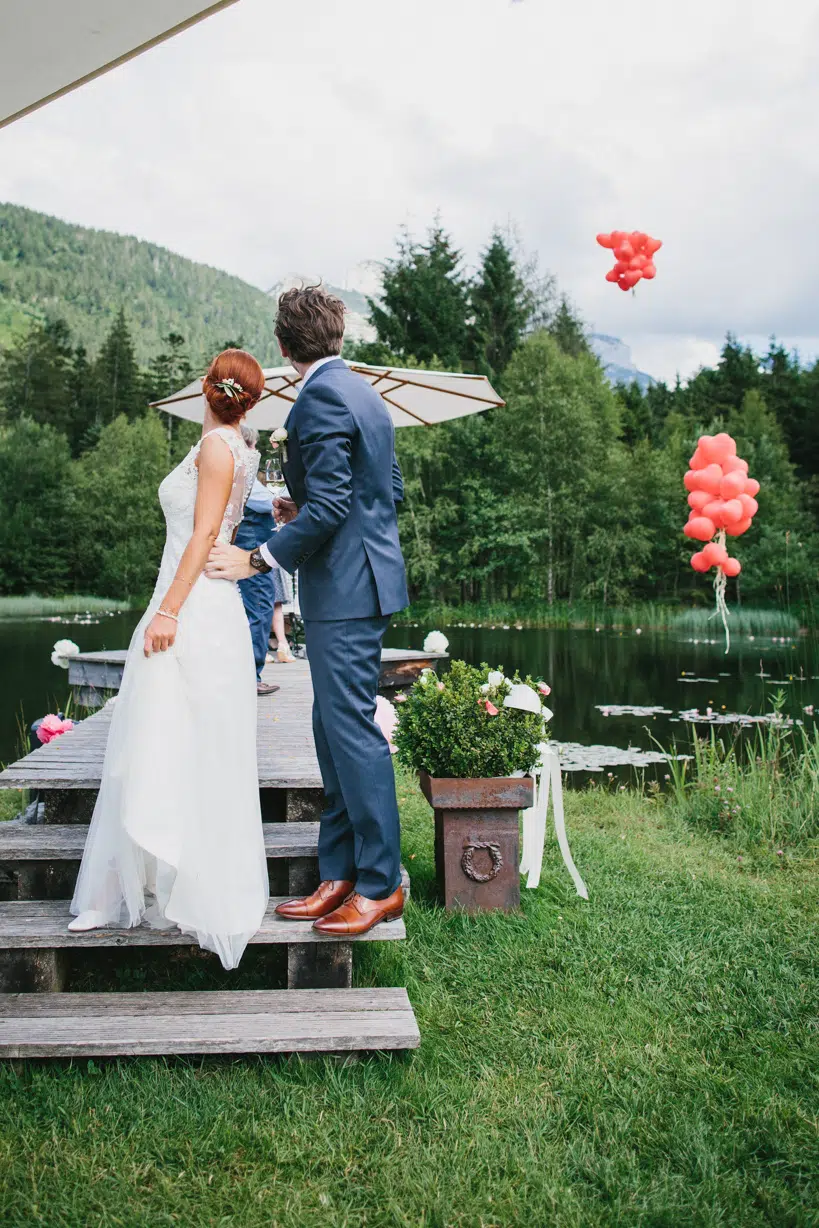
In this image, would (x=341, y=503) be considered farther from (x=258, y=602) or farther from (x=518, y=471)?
(x=518, y=471)

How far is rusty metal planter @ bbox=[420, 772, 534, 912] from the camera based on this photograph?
3.52 meters

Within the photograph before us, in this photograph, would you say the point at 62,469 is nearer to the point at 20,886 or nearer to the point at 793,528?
the point at 793,528

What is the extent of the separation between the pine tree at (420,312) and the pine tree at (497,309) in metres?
0.59

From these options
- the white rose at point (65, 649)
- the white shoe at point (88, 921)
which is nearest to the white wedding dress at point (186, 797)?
the white shoe at point (88, 921)

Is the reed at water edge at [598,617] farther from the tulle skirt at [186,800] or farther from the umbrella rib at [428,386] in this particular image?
the tulle skirt at [186,800]

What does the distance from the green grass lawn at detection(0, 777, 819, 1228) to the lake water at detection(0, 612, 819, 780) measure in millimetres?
4942

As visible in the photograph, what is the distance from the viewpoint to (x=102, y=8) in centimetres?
199

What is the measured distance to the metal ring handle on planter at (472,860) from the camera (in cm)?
353

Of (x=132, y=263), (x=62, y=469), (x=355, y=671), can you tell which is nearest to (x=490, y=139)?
(x=132, y=263)

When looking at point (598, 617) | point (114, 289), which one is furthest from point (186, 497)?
point (114, 289)

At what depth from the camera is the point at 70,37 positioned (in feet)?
6.79

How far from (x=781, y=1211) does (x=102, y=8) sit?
2729 millimetres

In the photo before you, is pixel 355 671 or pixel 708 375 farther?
pixel 708 375

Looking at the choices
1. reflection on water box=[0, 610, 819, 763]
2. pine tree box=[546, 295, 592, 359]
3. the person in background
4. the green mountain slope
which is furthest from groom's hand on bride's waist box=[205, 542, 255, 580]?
the green mountain slope
